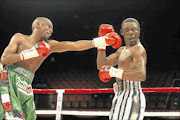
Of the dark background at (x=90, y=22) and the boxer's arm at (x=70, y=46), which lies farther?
the dark background at (x=90, y=22)

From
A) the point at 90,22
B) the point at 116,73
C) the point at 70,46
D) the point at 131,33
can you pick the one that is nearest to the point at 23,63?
the point at 70,46

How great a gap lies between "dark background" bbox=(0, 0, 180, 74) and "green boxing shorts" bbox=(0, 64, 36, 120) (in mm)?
4092

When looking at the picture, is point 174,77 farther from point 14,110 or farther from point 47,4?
point 14,110

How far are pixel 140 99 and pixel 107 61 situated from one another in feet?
1.59

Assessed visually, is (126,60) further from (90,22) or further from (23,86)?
(90,22)

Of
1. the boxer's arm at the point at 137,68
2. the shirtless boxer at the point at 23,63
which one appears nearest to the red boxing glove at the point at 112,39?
the shirtless boxer at the point at 23,63

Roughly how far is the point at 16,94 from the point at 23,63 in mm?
242

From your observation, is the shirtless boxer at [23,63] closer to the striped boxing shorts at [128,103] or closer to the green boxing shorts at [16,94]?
the green boxing shorts at [16,94]

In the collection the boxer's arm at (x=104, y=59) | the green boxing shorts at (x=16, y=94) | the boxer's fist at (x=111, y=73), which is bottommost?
the green boxing shorts at (x=16, y=94)

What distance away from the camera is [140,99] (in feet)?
5.24

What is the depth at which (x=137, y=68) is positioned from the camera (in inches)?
62.8

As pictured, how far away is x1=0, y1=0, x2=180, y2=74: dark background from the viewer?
6.20 m

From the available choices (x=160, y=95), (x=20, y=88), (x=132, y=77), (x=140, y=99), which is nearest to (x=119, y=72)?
(x=132, y=77)

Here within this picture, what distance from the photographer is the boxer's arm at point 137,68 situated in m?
1.58
